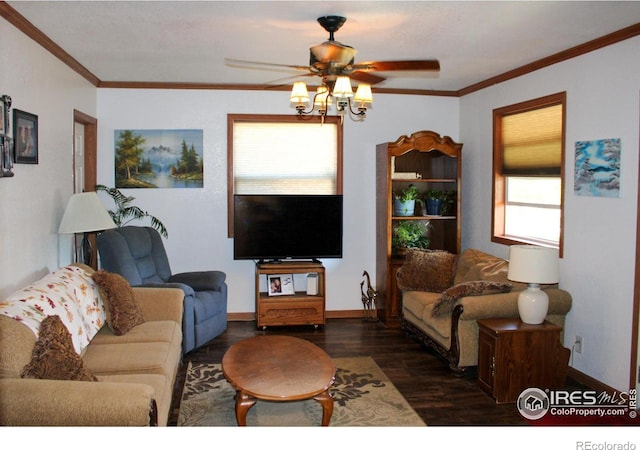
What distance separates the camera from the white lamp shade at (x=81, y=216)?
4.44 metres

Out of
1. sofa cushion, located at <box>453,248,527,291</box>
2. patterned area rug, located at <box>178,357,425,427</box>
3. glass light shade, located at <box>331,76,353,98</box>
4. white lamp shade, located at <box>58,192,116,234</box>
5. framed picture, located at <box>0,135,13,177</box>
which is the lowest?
patterned area rug, located at <box>178,357,425,427</box>

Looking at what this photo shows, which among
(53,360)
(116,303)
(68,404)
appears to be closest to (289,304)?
(116,303)

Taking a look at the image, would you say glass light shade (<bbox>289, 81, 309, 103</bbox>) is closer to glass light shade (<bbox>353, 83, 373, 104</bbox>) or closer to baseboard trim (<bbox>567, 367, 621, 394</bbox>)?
glass light shade (<bbox>353, 83, 373, 104</bbox>)

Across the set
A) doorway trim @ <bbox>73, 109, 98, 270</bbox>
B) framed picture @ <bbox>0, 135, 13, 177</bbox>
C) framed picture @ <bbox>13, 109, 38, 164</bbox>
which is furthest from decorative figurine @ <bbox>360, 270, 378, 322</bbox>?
framed picture @ <bbox>0, 135, 13, 177</bbox>

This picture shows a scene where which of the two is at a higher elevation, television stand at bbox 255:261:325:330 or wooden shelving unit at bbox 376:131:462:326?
wooden shelving unit at bbox 376:131:462:326

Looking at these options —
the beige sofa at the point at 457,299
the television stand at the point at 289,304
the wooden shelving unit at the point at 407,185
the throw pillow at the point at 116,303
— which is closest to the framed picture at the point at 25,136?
the throw pillow at the point at 116,303

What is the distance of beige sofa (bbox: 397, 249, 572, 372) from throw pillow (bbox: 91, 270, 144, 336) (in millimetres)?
2371

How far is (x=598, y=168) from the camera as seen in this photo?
165 inches

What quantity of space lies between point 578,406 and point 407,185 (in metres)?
3.11

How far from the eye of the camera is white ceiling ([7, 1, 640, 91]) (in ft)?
11.2

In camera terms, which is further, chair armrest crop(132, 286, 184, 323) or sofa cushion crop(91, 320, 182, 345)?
chair armrest crop(132, 286, 184, 323)

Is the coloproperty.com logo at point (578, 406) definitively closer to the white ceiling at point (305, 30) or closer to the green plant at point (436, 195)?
the white ceiling at point (305, 30)

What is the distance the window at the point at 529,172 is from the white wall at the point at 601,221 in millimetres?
148
